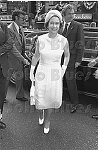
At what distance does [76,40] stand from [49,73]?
1.02 metres

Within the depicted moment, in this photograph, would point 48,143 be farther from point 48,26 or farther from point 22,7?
point 22,7

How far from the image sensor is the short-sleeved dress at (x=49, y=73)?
9.45 ft

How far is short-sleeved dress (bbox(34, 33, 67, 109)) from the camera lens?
2879 millimetres

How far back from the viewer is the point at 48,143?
114 inches

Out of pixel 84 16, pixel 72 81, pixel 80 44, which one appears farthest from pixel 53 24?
pixel 84 16

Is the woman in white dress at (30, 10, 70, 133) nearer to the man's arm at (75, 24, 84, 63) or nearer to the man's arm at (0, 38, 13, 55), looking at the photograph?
the man's arm at (0, 38, 13, 55)

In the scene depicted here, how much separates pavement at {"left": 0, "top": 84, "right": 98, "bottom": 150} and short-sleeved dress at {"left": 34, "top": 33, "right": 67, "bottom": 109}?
0.45 metres

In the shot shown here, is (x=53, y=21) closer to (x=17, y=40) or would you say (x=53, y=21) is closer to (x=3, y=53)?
(x=3, y=53)

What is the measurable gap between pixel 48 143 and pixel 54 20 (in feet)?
5.21

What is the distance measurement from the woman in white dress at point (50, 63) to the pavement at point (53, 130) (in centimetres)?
44

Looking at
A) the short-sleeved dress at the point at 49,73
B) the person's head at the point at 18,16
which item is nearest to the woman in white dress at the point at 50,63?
the short-sleeved dress at the point at 49,73

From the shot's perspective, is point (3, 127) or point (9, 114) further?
point (9, 114)

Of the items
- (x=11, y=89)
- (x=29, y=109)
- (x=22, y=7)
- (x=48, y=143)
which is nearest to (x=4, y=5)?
(x=22, y=7)

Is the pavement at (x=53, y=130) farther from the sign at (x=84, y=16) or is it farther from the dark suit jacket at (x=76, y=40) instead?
the sign at (x=84, y=16)
